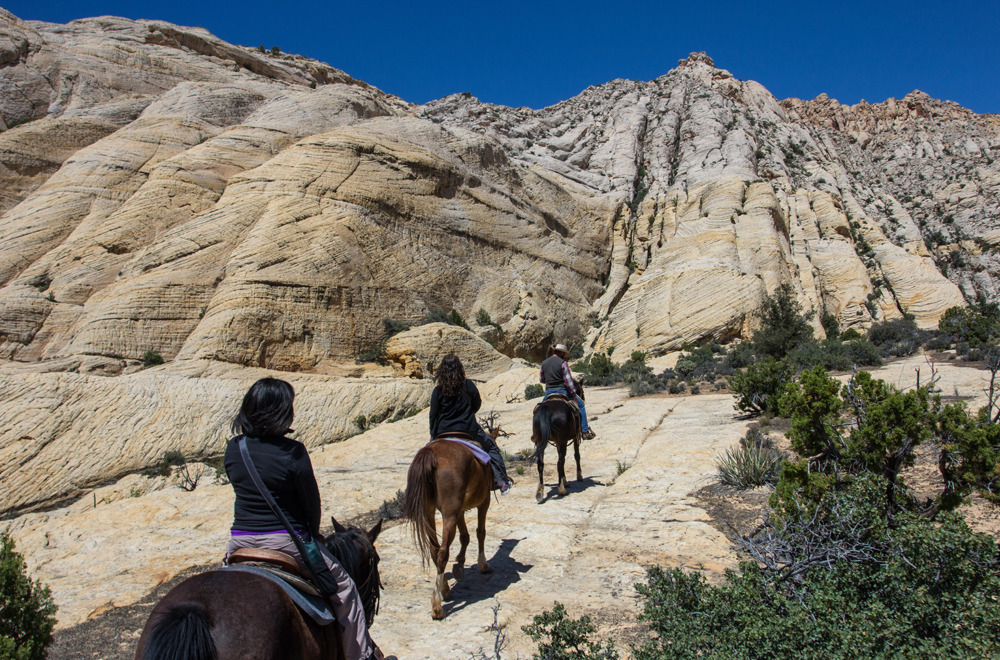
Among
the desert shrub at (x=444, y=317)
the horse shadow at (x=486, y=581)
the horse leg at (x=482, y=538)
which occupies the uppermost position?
the desert shrub at (x=444, y=317)

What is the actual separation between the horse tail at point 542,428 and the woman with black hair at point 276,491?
5781mm

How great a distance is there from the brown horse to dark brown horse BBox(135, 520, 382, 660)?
2.15 meters

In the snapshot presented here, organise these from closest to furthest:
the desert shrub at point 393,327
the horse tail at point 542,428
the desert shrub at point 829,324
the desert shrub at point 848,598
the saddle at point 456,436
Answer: the desert shrub at point 848,598 < the saddle at point 456,436 < the horse tail at point 542,428 < the desert shrub at point 393,327 < the desert shrub at point 829,324

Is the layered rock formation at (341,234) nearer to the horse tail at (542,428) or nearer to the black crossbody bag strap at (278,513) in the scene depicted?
the horse tail at (542,428)

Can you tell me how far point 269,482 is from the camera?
312cm

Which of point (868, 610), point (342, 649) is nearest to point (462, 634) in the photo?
point (342, 649)

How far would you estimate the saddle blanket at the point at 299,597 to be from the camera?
9.44ft

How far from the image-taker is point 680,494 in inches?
331

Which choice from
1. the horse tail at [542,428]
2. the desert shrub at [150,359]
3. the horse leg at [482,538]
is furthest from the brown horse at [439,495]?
the desert shrub at [150,359]

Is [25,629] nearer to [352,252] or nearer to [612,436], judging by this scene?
[612,436]

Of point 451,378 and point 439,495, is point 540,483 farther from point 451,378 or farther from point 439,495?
point 439,495

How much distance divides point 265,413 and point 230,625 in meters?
1.12

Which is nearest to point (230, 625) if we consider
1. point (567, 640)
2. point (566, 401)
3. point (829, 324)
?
point (567, 640)

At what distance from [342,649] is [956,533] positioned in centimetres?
426
